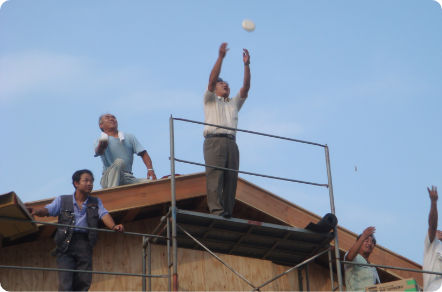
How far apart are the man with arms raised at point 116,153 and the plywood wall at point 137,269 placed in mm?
633

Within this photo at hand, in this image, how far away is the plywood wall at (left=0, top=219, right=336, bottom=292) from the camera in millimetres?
7535

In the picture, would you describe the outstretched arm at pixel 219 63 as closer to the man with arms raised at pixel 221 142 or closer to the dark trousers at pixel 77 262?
the man with arms raised at pixel 221 142

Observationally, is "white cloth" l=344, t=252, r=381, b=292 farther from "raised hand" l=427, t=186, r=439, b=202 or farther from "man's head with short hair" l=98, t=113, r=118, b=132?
"man's head with short hair" l=98, t=113, r=118, b=132

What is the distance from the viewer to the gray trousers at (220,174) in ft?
23.4

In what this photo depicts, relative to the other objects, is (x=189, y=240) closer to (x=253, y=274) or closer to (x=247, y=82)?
(x=253, y=274)

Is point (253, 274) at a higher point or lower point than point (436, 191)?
lower

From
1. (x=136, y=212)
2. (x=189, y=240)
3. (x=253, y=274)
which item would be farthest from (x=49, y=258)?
(x=253, y=274)

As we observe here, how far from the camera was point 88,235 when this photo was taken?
6.56m

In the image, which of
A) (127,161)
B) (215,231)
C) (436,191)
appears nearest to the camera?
(215,231)

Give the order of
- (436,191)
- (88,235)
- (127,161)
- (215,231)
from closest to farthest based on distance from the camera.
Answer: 1. (88,235)
2. (215,231)
3. (436,191)
4. (127,161)

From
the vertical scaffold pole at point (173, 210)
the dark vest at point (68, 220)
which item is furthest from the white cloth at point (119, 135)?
the dark vest at point (68, 220)

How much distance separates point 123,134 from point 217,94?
177cm

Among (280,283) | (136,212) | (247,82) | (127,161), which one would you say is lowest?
(280,283)

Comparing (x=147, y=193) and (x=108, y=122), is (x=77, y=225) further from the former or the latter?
(x=108, y=122)
